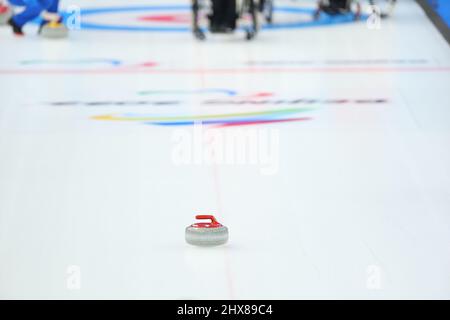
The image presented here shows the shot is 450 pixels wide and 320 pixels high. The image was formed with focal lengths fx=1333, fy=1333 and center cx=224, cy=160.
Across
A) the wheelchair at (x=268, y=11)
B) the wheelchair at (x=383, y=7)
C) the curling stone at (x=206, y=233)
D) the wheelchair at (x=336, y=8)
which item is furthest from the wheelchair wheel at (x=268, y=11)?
the curling stone at (x=206, y=233)

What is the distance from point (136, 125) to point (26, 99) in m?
1.06

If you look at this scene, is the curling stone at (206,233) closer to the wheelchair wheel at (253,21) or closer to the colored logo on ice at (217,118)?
the colored logo on ice at (217,118)

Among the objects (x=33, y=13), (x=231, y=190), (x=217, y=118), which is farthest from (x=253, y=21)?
(x=231, y=190)

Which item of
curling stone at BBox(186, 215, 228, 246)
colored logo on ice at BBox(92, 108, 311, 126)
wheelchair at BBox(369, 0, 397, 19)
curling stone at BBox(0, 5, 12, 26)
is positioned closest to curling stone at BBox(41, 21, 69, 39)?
curling stone at BBox(0, 5, 12, 26)

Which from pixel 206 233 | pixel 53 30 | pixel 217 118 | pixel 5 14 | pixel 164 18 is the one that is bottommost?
pixel 164 18

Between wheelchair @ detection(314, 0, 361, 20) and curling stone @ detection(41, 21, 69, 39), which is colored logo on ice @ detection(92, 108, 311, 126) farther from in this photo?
wheelchair @ detection(314, 0, 361, 20)

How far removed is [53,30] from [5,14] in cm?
128

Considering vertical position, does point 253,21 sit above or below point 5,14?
above

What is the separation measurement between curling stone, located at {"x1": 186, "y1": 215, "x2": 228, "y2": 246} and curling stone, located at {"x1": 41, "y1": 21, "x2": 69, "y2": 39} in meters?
6.12

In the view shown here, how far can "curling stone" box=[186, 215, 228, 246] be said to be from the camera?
5129mm

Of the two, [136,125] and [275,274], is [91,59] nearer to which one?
[136,125]

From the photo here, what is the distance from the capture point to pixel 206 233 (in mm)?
5125

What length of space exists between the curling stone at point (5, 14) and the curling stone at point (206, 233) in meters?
7.17

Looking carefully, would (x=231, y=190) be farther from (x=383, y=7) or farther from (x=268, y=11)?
(x=383, y=7)
